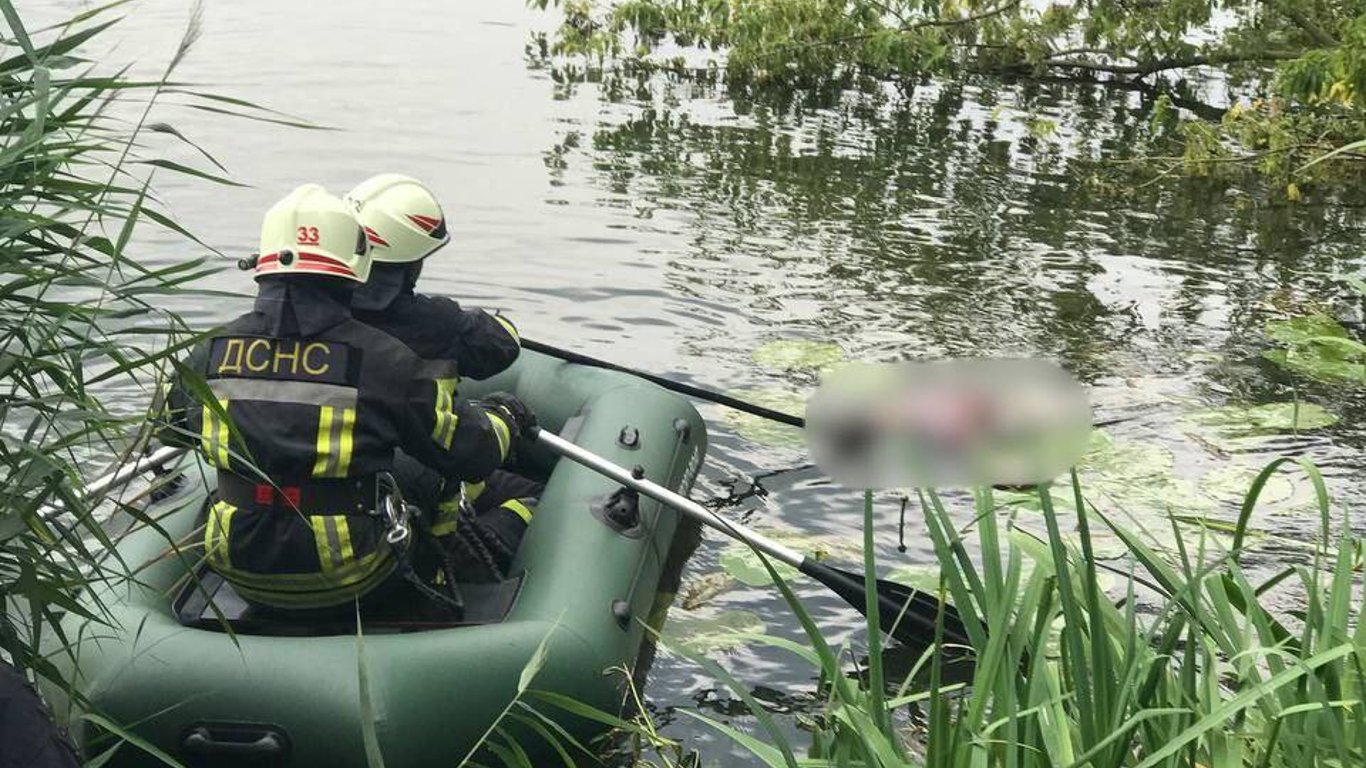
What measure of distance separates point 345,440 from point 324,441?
51 mm

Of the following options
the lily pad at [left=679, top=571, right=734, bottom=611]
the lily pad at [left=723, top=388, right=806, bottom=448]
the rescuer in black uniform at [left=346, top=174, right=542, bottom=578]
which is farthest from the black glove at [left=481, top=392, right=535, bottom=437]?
the lily pad at [left=723, top=388, right=806, bottom=448]

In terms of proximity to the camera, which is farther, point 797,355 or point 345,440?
point 797,355

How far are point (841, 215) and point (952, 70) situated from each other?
4.43m

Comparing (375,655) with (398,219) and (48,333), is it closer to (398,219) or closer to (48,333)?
(398,219)

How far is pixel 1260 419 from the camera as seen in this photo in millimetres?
7086

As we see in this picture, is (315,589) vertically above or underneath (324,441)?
underneath

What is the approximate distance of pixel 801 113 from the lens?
1420 centimetres

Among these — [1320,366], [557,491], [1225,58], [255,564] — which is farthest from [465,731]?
[1225,58]

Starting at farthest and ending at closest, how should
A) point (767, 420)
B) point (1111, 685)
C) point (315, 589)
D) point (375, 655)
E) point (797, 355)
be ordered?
1. point (797, 355)
2. point (767, 420)
3. point (315, 589)
4. point (375, 655)
5. point (1111, 685)

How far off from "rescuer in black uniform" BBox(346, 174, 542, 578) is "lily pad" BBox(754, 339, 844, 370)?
10.6ft

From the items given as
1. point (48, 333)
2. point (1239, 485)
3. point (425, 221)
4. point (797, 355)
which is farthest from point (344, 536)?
point (797, 355)

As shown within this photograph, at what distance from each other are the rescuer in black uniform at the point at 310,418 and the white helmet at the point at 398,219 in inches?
12.0

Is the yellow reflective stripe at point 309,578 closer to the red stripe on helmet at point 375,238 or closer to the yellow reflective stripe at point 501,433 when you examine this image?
the yellow reflective stripe at point 501,433

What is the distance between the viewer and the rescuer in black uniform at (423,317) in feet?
14.0
